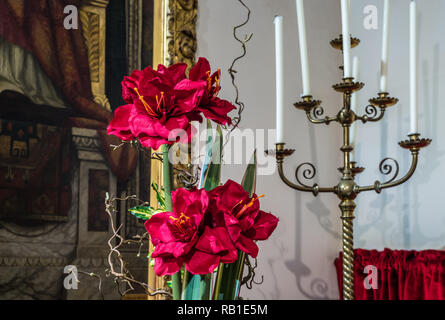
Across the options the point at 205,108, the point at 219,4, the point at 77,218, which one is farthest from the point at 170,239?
the point at 219,4

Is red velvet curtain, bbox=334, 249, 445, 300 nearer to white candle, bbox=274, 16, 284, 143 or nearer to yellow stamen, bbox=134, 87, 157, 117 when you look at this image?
white candle, bbox=274, 16, 284, 143

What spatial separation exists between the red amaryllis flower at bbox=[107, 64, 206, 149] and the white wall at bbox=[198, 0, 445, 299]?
82 centimetres

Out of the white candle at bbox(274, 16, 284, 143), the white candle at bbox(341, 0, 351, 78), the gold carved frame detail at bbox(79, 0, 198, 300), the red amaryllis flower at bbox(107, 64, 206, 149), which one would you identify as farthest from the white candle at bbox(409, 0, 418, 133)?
the red amaryllis flower at bbox(107, 64, 206, 149)

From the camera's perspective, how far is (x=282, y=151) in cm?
116

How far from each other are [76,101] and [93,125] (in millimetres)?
65

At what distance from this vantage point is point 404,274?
1.29m

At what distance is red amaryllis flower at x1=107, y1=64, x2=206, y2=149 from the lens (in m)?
→ 0.52

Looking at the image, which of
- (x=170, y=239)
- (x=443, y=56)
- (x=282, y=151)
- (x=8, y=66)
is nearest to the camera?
(x=170, y=239)

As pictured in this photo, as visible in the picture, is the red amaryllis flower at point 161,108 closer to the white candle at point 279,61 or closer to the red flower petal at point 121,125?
the red flower petal at point 121,125


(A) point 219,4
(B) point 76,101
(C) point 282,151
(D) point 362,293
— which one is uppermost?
(A) point 219,4

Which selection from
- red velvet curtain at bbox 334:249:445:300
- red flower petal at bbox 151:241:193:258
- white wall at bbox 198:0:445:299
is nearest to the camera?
red flower petal at bbox 151:241:193:258

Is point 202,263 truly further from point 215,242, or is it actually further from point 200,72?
point 200,72

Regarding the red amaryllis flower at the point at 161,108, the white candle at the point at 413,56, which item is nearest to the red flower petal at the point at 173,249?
the red amaryllis flower at the point at 161,108

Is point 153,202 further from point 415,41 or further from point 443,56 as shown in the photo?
point 443,56
